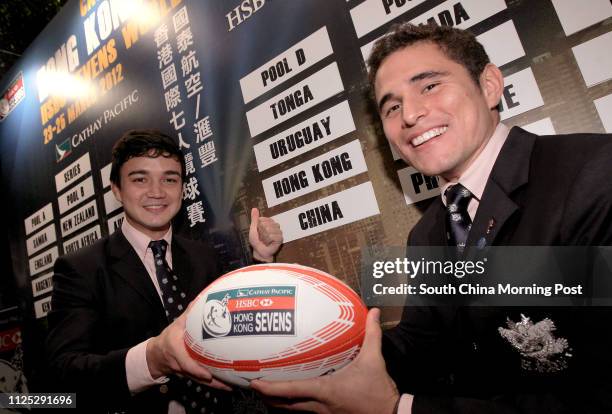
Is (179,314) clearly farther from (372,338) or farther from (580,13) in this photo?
(580,13)

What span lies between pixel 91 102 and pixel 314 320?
2.96 m

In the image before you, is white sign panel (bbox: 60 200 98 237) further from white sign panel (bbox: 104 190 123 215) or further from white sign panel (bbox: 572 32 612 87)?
white sign panel (bbox: 572 32 612 87)

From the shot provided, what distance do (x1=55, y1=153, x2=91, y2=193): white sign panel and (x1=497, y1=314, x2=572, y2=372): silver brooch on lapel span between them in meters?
3.18

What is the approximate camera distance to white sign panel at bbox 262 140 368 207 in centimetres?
160

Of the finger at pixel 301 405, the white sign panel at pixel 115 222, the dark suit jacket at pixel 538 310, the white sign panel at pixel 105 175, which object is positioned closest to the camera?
the dark suit jacket at pixel 538 310

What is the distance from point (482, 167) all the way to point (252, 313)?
2.49 feet

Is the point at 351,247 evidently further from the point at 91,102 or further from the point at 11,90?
the point at 11,90

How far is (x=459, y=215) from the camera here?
1.08 meters

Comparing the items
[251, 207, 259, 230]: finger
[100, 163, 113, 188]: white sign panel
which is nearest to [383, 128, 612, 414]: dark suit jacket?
[251, 207, 259, 230]: finger

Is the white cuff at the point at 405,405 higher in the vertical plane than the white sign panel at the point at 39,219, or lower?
lower

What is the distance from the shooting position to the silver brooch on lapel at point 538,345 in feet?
2.70

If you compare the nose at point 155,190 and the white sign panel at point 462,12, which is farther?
the nose at point 155,190

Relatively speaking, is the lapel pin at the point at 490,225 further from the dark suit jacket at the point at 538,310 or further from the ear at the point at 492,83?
the ear at the point at 492,83

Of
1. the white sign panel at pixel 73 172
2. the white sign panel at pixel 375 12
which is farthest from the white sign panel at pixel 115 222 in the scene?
the white sign panel at pixel 375 12
